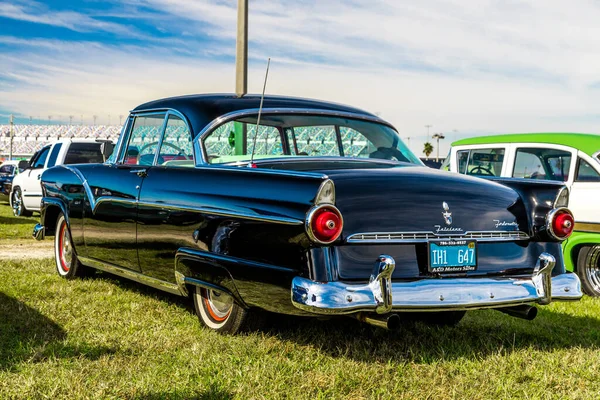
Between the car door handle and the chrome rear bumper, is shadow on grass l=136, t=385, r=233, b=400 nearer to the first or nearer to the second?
the chrome rear bumper

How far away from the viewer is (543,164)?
8.30 metres

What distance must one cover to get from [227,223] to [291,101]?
1.57 meters

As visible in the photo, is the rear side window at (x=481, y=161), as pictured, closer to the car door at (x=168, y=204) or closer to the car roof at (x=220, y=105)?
the car roof at (x=220, y=105)

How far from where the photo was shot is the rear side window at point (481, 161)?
8.90 m

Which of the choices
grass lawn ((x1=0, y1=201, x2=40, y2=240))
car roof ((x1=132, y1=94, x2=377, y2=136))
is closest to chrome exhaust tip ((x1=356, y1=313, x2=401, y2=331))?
car roof ((x1=132, y1=94, x2=377, y2=136))

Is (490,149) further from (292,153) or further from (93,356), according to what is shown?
(93,356)

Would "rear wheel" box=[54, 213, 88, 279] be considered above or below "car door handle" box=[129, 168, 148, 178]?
below

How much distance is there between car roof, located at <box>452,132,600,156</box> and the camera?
787 centimetres

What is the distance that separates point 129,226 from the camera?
17.3 feet

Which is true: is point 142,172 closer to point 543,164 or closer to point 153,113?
point 153,113

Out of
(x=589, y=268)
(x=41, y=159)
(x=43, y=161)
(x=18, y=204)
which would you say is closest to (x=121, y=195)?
(x=589, y=268)

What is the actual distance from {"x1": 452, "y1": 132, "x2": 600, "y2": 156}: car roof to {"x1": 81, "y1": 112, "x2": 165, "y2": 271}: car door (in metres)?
4.69

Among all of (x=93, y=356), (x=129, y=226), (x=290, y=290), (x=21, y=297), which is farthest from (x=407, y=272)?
(x=21, y=297)

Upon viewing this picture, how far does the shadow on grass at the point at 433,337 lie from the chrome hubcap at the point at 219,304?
306mm
